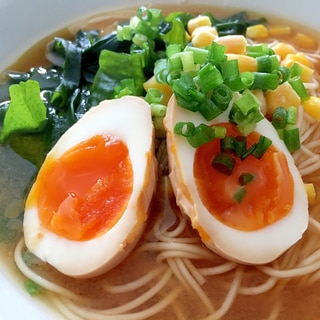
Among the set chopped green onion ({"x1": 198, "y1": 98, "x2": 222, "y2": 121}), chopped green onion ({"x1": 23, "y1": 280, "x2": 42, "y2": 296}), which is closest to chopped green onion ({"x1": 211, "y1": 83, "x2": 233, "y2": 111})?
chopped green onion ({"x1": 198, "y1": 98, "x2": 222, "y2": 121})

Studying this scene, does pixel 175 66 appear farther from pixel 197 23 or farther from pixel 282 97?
pixel 197 23

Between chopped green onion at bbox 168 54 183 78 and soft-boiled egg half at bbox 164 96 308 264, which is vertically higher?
chopped green onion at bbox 168 54 183 78

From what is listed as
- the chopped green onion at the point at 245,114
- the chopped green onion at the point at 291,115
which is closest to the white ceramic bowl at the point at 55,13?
the chopped green onion at the point at 291,115

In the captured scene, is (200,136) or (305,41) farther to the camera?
(305,41)

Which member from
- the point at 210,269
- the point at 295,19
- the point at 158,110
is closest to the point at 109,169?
the point at 158,110

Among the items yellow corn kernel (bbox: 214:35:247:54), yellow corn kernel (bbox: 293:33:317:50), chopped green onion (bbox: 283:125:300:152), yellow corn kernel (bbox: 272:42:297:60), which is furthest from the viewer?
yellow corn kernel (bbox: 293:33:317:50)

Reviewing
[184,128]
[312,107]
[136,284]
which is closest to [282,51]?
[312,107]

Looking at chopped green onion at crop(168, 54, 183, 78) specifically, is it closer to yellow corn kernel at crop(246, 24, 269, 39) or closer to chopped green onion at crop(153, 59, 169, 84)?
chopped green onion at crop(153, 59, 169, 84)
